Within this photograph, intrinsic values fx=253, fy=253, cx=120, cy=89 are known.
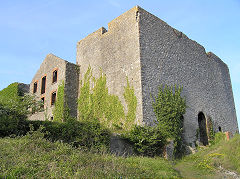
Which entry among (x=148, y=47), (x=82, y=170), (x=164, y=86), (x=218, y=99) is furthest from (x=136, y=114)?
(x=218, y=99)

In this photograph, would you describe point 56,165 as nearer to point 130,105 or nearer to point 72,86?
point 130,105

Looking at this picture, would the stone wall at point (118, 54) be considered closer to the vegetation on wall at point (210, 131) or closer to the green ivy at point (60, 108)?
the green ivy at point (60, 108)

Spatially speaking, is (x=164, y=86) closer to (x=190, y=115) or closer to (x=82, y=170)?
(x=190, y=115)

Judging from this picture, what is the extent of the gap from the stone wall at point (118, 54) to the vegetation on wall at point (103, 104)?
14.6 inches

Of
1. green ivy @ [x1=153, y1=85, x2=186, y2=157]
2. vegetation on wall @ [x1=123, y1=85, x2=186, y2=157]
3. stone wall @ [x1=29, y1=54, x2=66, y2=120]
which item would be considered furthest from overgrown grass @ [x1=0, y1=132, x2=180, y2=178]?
stone wall @ [x1=29, y1=54, x2=66, y2=120]

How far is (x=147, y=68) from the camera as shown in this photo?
47.6ft

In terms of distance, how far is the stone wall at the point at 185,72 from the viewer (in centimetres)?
1468

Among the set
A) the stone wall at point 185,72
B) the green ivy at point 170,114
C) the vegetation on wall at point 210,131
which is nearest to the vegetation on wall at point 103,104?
the stone wall at point 185,72

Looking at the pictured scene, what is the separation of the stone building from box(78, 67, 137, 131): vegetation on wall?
2.03ft

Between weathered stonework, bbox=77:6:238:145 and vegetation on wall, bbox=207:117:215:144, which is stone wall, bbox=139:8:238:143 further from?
vegetation on wall, bbox=207:117:215:144

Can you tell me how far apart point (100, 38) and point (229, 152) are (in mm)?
11160

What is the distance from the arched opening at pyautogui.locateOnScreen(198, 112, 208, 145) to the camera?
17.3 metres

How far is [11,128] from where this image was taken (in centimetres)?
1002

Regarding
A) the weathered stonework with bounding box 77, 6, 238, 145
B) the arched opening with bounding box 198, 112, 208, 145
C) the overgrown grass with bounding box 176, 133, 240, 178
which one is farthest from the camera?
the arched opening with bounding box 198, 112, 208, 145
